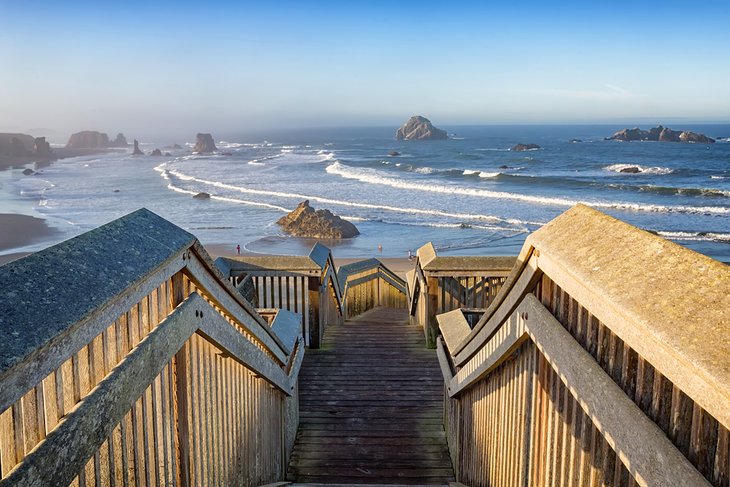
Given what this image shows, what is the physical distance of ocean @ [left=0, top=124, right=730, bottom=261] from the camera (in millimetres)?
29359

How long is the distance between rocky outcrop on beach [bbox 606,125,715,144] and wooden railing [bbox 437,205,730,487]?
122 metres

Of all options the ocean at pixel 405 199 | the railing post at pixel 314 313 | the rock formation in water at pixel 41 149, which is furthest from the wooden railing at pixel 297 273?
the rock formation in water at pixel 41 149

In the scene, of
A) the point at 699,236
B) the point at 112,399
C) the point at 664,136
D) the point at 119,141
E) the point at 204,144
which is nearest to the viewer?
the point at 112,399

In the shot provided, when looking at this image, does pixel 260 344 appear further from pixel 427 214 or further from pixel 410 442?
pixel 427 214

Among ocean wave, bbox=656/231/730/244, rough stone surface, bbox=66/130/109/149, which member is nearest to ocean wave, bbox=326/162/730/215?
ocean wave, bbox=656/231/730/244

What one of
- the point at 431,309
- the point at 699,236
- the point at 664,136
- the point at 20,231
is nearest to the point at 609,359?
the point at 431,309

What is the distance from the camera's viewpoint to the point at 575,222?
2344 mm

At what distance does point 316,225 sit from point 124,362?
27172 mm

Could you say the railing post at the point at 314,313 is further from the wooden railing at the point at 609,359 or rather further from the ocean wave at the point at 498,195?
the ocean wave at the point at 498,195

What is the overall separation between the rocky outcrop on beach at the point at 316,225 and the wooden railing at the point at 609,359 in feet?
82.7

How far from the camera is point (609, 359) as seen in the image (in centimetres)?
205

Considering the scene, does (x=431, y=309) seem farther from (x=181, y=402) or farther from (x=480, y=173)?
(x=480, y=173)

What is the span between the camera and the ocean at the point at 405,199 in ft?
96.3

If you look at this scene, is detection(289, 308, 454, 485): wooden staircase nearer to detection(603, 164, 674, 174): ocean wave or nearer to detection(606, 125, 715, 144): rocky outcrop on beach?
detection(603, 164, 674, 174): ocean wave
